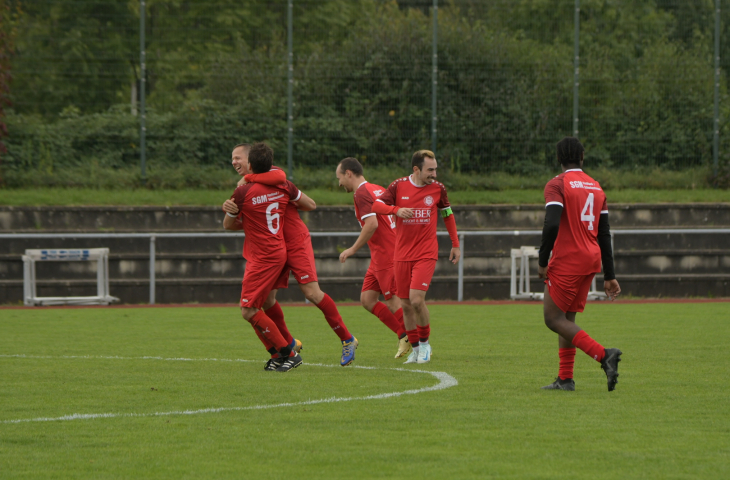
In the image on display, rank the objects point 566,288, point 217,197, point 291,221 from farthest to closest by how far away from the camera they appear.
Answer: point 217,197
point 291,221
point 566,288

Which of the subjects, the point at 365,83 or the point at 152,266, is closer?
the point at 152,266

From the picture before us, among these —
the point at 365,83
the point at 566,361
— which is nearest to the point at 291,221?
the point at 566,361

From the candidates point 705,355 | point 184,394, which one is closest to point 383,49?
point 705,355

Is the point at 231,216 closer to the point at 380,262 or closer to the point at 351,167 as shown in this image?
the point at 351,167

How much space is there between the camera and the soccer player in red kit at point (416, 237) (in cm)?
884

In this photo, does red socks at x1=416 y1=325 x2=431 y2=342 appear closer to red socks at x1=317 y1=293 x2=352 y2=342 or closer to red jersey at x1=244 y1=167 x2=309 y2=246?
red socks at x1=317 y1=293 x2=352 y2=342

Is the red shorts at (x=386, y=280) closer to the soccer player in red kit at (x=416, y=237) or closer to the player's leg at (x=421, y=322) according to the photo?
the soccer player in red kit at (x=416, y=237)

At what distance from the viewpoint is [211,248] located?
1809 cm

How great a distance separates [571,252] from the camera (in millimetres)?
6984

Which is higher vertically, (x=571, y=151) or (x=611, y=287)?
(x=571, y=151)

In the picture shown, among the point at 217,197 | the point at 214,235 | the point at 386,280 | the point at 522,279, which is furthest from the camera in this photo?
the point at 217,197

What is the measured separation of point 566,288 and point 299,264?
8.83 ft

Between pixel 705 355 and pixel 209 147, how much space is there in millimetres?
13301

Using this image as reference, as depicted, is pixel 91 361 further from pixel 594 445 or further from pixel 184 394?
pixel 594 445
